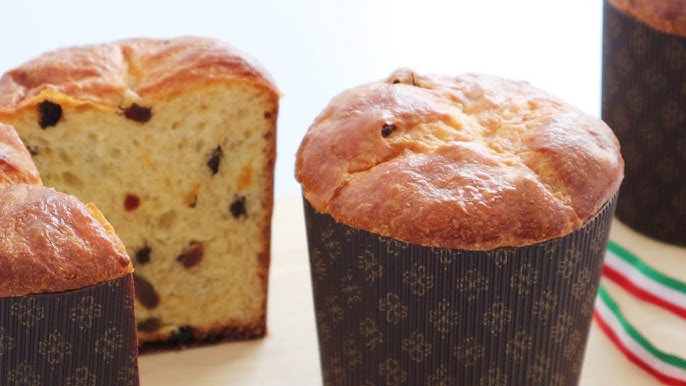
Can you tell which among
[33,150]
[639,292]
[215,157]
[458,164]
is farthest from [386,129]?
[639,292]

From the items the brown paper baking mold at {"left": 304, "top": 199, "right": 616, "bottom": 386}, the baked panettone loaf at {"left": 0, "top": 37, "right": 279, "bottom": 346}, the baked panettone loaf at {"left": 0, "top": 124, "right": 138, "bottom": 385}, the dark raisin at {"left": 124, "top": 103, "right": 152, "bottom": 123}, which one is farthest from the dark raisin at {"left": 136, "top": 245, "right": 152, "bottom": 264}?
the baked panettone loaf at {"left": 0, "top": 124, "right": 138, "bottom": 385}

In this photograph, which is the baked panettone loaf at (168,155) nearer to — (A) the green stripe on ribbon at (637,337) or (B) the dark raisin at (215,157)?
(B) the dark raisin at (215,157)

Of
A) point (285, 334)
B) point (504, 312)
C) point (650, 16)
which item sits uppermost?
point (650, 16)

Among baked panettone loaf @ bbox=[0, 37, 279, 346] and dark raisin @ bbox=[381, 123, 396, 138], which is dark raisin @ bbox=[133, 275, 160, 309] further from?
dark raisin @ bbox=[381, 123, 396, 138]

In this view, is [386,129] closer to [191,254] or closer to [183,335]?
[191,254]

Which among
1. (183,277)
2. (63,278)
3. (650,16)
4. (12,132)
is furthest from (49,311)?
(650,16)

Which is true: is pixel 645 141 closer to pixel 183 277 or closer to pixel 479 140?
pixel 479 140
